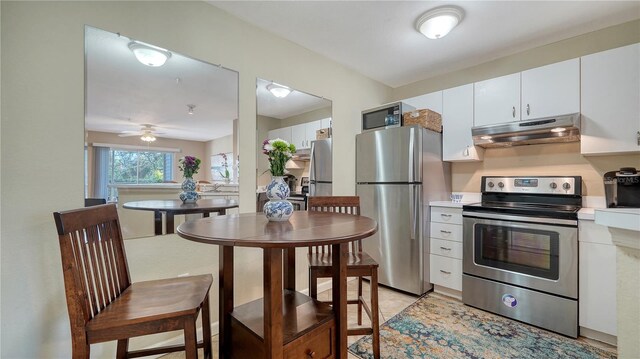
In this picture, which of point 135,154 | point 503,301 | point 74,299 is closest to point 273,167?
point 74,299

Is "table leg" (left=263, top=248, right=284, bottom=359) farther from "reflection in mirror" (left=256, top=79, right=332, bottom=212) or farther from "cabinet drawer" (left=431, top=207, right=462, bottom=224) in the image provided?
"cabinet drawer" (left=431, top=207, right=462, bottom=224)

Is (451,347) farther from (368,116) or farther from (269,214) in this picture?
(368,116)

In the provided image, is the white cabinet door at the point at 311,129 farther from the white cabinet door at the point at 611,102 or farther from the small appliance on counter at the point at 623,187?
the small appliance on counter at the point at 623,187

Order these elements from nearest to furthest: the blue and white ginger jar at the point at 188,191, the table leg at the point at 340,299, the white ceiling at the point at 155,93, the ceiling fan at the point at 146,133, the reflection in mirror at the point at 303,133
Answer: the table leg at the point at 340,299 < the white ceiling at the point at 155,93 < the ceiling fan at the point at 146,133 < the blue and white ginger jar at the point at 188,191 < the reflection in mirror at the point at 303,133

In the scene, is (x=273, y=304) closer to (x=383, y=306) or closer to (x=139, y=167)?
(x=139, y=167)

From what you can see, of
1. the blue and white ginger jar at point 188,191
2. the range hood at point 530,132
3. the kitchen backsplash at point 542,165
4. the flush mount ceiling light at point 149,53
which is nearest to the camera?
the flush mount ceiling light at point 149,53

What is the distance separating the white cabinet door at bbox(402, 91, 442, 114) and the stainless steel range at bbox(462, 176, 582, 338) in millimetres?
996

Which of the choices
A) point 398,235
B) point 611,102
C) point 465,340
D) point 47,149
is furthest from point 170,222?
point 611,102

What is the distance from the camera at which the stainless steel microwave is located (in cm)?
293

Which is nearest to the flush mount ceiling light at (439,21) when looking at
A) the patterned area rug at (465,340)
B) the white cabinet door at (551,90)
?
the white cabinet door at (551,90)

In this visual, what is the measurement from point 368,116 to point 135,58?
Answer: 2.30 m

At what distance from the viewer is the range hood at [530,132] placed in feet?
7.13

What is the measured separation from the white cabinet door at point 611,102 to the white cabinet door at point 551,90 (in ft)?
0.19

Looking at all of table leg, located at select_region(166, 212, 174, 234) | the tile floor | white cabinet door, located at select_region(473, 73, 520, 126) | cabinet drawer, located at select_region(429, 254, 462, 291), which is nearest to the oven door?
cabinet drawer, located at select_region(429, 254, 462, 291)
